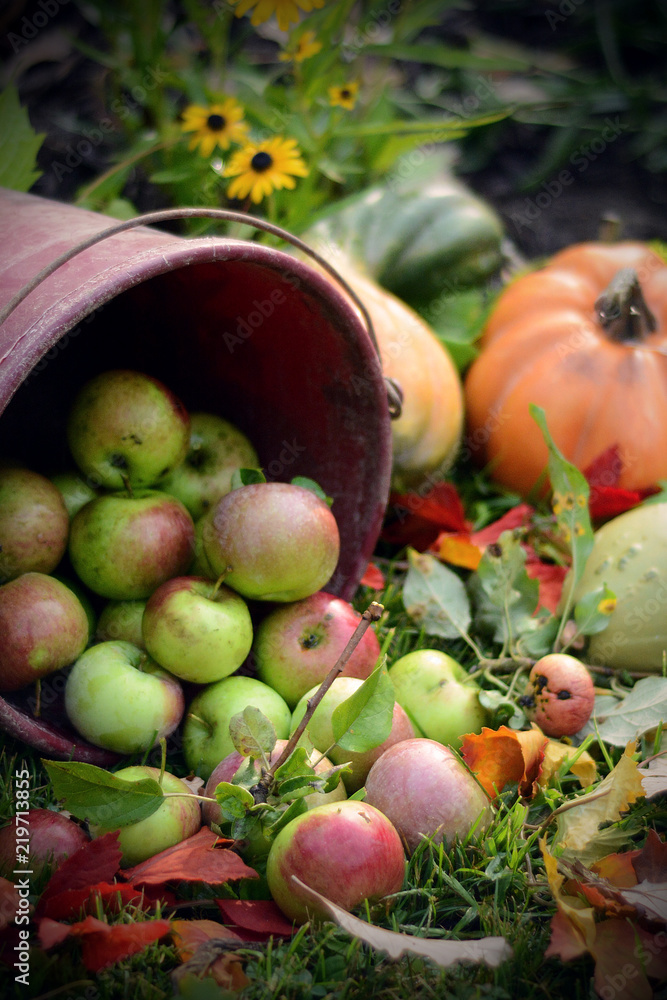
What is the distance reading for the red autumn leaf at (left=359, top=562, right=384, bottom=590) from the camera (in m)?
1.53

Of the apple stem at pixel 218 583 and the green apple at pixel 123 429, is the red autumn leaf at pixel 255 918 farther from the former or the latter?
the green apple at pixel 123 429

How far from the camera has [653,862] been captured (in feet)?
2.97

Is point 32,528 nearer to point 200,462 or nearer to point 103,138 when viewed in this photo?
point 200,462

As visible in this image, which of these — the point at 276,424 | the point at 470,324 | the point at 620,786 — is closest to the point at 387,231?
the point at 470,324

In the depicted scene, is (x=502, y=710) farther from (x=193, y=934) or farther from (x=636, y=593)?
(x=193, y=934)

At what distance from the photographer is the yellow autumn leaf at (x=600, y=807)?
0.96 meters

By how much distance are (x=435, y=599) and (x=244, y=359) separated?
594 millimetres

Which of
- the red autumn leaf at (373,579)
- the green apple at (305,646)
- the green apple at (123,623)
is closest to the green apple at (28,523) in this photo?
the green apple at (123,623)

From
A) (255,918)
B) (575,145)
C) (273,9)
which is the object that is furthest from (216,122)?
(575,145)

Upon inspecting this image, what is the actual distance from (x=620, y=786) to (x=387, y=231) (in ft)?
6.03

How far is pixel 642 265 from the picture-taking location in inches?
82.2

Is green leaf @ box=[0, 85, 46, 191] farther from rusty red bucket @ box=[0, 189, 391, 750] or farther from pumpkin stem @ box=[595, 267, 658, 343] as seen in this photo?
pumpkin stem @ box=[595, 267, 658, 343]

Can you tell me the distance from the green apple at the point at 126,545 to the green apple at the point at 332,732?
0.31 metres

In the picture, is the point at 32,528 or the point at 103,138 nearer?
the point at 32,528
